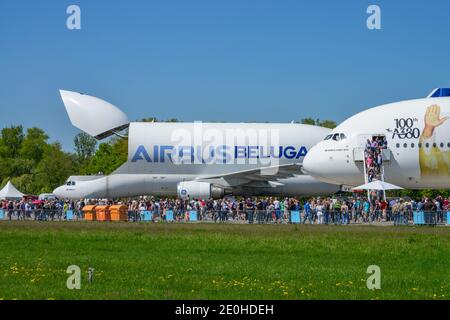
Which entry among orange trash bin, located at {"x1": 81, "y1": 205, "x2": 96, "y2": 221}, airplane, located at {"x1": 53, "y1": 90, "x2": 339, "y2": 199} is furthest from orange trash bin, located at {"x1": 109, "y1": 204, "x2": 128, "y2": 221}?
airplane, located at {"x1": 53, "y1": 90, "x2": 339, "y2": 199}

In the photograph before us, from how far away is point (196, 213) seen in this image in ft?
171

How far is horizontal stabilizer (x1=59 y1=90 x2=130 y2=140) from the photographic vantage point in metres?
68.4

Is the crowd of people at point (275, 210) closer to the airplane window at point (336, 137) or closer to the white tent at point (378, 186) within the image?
the white tent at point (378, 186)

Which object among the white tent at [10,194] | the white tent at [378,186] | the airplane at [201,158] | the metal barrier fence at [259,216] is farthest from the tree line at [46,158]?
the white tent at [378,186]

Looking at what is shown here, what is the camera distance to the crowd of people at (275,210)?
4650cm

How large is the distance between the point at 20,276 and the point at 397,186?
2901 cm

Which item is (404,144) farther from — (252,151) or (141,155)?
(141,155)

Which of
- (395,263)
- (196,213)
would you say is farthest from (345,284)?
(196,213)

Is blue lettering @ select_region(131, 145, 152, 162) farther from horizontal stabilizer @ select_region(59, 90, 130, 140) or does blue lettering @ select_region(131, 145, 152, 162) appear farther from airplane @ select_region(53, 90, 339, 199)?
horizontal stabilizer @ select_region(59, 90, 130, 140)

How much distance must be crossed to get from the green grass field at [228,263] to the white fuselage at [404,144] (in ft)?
24.2

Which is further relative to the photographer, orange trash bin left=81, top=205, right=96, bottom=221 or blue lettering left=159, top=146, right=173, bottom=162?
blue lettering left=159, top=146, right=173, bottom=162

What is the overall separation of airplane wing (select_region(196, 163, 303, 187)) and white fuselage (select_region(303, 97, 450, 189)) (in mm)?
17301
